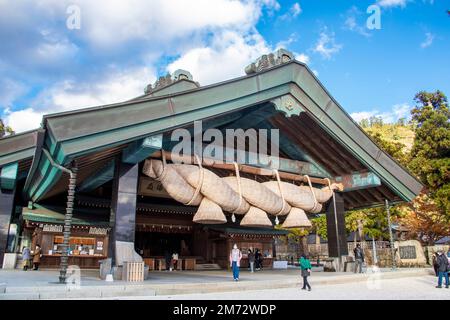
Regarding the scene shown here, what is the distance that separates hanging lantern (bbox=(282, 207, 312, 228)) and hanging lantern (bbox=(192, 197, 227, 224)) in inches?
142

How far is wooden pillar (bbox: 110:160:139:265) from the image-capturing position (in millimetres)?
10328

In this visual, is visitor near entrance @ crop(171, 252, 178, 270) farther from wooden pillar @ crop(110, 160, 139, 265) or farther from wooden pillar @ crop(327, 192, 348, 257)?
wooden pillar @ crop(110, 160, 139, 265)

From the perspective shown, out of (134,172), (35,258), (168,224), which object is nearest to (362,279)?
(134,172)

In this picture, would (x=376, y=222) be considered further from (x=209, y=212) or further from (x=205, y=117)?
(x=205, y=117)

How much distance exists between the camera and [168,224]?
20.5 meters

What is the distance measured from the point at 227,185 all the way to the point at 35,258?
11.0 metres

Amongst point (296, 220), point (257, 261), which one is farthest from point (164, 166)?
point (257, 261)

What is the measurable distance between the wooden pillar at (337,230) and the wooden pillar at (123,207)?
9438mm

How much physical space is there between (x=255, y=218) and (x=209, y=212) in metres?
2.10

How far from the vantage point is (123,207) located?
1065 cm

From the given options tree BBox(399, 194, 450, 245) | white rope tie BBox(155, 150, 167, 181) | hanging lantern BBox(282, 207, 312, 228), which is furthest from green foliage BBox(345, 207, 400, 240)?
white rope tie BBox(155, 150, 167, 181)

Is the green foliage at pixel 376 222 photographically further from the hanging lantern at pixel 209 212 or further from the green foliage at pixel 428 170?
the hanging lantern at pixel 209 212

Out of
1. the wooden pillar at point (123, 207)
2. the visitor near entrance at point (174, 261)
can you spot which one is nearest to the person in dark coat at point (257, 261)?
the visitor near entrance at point (174, 261)

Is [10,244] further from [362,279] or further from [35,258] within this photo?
[362,279]
